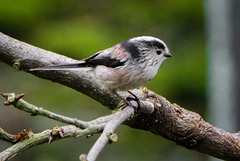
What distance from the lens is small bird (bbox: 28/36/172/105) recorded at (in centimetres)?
228

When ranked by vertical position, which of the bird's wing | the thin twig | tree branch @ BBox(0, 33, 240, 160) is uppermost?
the bird's wing

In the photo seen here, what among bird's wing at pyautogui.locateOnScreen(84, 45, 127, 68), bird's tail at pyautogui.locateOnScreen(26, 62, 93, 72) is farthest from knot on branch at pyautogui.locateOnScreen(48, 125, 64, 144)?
bird's wing at pyautogui.locateOnScreen(84, 45, 127, 68)

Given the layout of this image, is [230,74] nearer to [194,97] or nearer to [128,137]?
[194,97]

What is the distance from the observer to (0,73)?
4176 mm

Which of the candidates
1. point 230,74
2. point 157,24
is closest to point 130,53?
point 230,74

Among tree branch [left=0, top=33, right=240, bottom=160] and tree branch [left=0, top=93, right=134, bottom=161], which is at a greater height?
tree branch [left=0, top=33, right=240, bottom=160]

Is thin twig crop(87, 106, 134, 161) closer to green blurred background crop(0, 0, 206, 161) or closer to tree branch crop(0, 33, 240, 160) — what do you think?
tree branch crop(0, 33, 240, 160)

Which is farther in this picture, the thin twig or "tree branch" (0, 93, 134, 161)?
"tree branch" (0, 93, 134, 161)

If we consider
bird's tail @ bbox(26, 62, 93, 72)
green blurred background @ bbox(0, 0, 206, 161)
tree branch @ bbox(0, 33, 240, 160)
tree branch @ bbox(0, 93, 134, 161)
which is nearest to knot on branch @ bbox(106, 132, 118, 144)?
tree branch @ bbox(0, 93, 134, 161)

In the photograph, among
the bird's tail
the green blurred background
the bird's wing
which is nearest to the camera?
the bird's tail

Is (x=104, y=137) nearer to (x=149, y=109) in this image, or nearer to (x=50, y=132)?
(x=50, y=132)

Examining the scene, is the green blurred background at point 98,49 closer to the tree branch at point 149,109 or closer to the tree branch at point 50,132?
the tree branch at point 149,109

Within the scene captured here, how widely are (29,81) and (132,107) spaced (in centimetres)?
243

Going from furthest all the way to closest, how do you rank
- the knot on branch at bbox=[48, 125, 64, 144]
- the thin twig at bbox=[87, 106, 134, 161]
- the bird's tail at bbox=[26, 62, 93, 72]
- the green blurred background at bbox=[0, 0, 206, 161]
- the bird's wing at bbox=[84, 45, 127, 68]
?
the green blurred background at bbox=[0, 0, 206, 161], the bird's wing at bbox=[84, 45, 127, 68], the bird's tail at bbox=[26, 62, 93, 72], the knot on branch at bbox=[48, 125, 64, 144], the thin twig at bbox=[87, 106, 134, 161]
